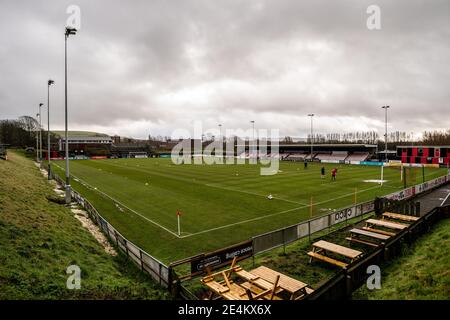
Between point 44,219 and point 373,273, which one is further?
point 44,219

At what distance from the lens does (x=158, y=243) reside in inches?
598

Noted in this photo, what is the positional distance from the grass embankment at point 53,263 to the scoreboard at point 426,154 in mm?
72902

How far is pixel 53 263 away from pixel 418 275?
39.9ft

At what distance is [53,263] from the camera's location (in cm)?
996

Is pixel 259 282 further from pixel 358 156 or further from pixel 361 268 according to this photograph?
pixel 358 156

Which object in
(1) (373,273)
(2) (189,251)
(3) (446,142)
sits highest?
(3) (446,142)

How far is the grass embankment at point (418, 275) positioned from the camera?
23.6 ft

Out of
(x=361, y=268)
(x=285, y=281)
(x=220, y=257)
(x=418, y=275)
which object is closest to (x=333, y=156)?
(x=418, y=275)

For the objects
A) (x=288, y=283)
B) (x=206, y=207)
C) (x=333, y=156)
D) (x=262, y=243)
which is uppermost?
(x=333, y=156)

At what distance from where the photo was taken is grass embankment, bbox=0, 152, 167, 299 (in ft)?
26.2

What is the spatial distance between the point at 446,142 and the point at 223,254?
15830 centimetres
